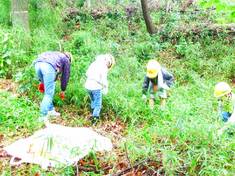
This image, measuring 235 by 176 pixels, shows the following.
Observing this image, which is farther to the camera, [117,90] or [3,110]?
[117,90]

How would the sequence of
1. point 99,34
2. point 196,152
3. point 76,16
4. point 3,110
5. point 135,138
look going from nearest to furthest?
point 196,152 → point 135,138 → point 3,110 → point 99,34 → point 76,16

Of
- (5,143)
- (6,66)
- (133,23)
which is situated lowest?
(5,143)

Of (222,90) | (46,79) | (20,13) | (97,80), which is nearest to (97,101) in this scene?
(97,80)

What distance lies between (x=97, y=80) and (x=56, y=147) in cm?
204

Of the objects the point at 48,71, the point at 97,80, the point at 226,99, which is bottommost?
the point at 226,99

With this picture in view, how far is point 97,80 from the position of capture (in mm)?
6594

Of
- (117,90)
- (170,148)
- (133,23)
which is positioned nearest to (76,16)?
(133,23)

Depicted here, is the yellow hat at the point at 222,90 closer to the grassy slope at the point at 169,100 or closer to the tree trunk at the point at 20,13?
the grassy slope at the point at 169,100

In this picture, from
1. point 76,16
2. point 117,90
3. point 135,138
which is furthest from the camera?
point 76,16

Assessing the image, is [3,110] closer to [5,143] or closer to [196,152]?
Answer: [5,143]

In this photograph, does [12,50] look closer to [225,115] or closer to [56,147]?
[56,147]

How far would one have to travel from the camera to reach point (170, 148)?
4738mm

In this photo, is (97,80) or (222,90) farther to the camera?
(97,80)

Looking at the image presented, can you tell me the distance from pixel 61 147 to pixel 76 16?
10.6 meters
